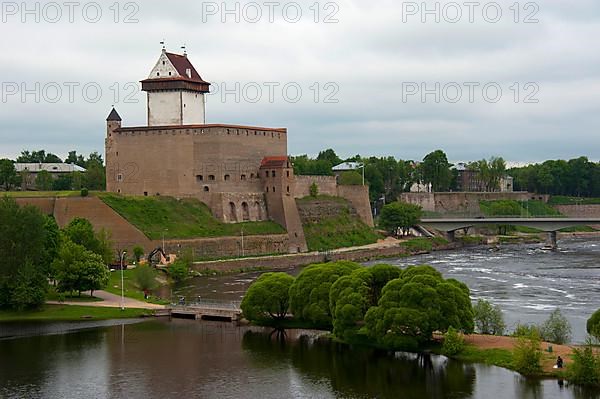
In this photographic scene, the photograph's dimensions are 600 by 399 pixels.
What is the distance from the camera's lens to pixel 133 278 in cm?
5803

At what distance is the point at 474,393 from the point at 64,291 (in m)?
27.1

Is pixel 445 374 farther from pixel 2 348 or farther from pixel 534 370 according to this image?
pixel 2 348

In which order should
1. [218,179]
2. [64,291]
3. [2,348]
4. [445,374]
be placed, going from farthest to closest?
[218,179] < [64,291] < [2,348] < [445,374]

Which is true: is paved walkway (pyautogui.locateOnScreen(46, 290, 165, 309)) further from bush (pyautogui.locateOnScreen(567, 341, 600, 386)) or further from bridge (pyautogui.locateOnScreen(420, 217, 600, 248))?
bridge (pyautogui.locateOnScreen(420, 217, 600, 248))

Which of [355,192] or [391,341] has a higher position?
[355,192]

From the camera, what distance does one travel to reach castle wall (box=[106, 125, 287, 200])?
262 ft

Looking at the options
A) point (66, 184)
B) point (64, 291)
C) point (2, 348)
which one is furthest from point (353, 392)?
point (66, 184)

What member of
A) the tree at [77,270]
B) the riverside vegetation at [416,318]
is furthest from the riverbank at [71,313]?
the riverside vegetation at [416,318]

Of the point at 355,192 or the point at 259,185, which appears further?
the point at 355,192

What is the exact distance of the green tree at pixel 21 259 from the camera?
46469 millimetres

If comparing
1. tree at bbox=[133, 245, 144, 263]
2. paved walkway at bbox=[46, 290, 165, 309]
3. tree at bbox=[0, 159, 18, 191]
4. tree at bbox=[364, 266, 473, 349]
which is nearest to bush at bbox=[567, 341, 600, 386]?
tree at bbox=[364, 266, 473, 349]

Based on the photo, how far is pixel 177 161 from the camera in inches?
3147

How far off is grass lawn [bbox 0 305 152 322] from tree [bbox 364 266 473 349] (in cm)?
1497

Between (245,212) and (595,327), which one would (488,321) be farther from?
(245,212)
